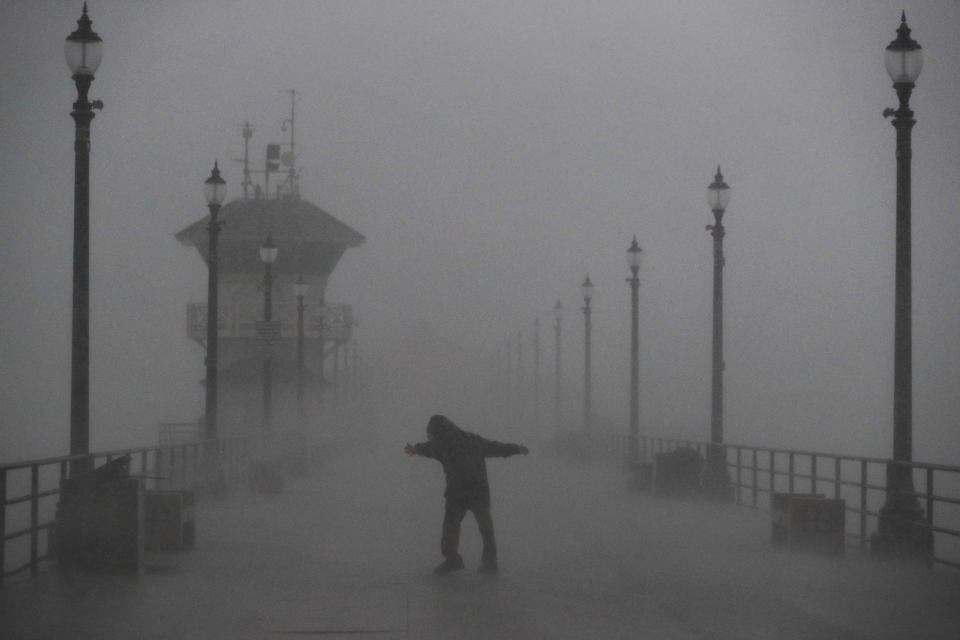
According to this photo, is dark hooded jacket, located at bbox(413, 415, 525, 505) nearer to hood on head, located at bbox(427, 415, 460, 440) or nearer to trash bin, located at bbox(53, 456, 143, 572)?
hood on head, located at bbox(427, 415, 460, 440)

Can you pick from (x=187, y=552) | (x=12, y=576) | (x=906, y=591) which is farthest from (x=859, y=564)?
(x=12, y=576)

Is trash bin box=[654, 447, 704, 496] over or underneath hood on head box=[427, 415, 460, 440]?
underneath

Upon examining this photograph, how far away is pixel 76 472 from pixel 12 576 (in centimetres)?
203

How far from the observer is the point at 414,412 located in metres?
167

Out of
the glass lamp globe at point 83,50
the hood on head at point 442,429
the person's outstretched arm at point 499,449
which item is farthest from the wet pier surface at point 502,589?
the glass lamp globe at point 83,50

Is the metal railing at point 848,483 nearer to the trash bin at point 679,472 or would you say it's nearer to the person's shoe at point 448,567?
the trash bin at point 679,472

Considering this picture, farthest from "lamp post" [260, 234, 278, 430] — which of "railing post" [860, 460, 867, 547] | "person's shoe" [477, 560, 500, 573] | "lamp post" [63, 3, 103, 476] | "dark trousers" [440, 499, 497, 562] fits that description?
"person's shoe" [477, 560, 500, 573]

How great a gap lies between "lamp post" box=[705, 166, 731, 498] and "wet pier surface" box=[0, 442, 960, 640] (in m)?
4.22

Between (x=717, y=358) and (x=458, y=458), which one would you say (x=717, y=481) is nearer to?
(x=717, y=358)

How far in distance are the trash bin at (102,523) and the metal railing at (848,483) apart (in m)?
7.82

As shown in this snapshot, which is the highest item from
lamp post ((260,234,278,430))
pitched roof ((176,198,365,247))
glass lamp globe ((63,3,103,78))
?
pitched roof ((176,198,365,247))

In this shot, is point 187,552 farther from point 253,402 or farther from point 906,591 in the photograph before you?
point 253,402

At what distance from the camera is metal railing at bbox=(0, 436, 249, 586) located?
1429cm

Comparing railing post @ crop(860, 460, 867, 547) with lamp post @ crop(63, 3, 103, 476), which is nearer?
lamp post @ crop(63, 3, 103, 476)
